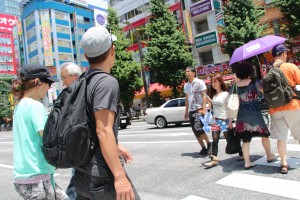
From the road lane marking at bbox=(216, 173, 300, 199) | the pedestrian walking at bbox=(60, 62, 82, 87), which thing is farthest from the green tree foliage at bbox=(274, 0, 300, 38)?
the pedestrian walking at bbox=(60, 62, 82, 87)

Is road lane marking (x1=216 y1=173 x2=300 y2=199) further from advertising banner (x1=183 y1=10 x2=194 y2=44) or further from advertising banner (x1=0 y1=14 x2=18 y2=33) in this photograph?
advertising banner (x1=0 y1=14 x2=18 y2=33)

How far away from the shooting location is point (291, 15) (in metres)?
17.4

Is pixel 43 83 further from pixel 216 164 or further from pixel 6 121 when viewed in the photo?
pixel 6 121

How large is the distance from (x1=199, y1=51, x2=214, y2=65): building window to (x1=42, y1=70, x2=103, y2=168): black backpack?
26575 millimetres

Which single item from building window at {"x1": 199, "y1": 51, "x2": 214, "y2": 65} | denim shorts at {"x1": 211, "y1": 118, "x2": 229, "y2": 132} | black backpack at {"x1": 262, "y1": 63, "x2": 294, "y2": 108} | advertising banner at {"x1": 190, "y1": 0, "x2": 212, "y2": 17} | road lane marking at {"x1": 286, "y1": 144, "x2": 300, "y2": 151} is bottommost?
road lane marking at {"x1": 286, "y1": 144, "x2": 300, "y2": 151}

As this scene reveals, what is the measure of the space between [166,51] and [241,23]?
570 centimetres

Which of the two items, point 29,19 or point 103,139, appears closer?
point 103,139

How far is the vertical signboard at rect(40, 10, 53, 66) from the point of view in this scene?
5362 centimetres

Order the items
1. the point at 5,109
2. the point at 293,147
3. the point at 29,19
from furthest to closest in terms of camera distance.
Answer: the point at 29,19 → the point at 5,109 → the point at 293,147

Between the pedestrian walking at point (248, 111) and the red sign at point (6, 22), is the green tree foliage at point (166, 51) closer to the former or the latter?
the pedestrian walking at point (248, 111)

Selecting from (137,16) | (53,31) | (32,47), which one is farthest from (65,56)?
(137,16)

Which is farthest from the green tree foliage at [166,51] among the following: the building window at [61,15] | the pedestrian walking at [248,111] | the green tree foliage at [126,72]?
the building window at [61,15]

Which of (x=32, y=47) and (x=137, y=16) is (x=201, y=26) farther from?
(x=32, y=47)

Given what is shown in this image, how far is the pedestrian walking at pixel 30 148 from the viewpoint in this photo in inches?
86.7
